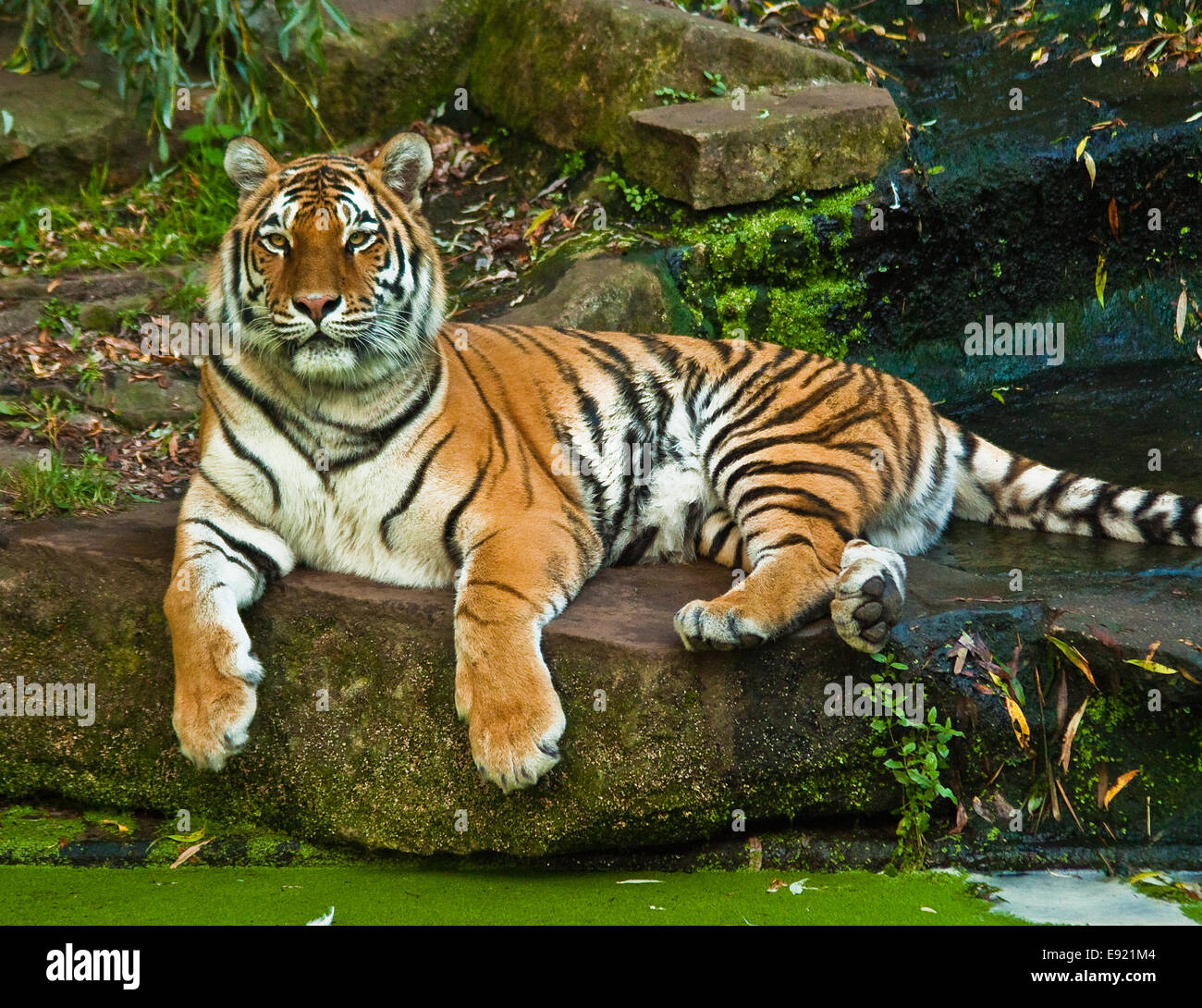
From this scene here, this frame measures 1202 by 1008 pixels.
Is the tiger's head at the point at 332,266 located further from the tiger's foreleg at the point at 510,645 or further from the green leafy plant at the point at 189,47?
the green leafy plant at the point at 189,47

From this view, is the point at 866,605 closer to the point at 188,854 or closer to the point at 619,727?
the point at 619,727

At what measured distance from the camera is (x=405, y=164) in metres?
4.04

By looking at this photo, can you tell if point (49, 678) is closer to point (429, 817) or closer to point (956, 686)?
point (429, 817)

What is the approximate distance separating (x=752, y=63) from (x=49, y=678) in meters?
4.89

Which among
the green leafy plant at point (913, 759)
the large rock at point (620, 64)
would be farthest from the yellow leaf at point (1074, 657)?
the large rock at point (620, 64)

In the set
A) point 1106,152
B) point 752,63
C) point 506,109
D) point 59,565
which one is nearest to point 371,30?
point 506,109

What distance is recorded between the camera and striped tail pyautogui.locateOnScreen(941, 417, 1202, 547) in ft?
13.4

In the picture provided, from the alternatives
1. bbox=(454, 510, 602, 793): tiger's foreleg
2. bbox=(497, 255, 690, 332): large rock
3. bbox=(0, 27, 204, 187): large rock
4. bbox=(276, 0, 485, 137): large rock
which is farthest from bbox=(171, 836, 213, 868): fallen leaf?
bbox=(276, 0, 485, 137): large rock

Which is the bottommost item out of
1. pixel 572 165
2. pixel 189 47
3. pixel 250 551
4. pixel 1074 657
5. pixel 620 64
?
pixel 1074 657

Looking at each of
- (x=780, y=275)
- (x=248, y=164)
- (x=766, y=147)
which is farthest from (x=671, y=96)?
(x=248, y=164)

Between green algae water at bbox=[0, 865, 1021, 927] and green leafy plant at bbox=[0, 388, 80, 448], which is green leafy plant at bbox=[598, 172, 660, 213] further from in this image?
green algae water at bbox=[0, 865, 1021, 927]

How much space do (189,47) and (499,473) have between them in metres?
3.70

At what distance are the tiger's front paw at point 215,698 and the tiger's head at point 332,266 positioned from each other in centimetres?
82

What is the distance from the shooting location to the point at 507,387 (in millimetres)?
4320
